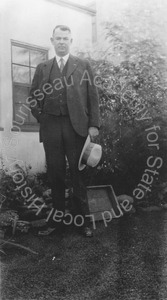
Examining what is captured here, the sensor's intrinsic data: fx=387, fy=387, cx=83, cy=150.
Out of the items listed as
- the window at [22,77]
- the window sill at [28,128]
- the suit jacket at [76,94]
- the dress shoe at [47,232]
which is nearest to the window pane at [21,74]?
the window at [22,77]

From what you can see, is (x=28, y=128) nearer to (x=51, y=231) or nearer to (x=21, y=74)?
(x=21, y=74)

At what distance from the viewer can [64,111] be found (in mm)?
2955

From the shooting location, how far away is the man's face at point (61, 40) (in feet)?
9.34

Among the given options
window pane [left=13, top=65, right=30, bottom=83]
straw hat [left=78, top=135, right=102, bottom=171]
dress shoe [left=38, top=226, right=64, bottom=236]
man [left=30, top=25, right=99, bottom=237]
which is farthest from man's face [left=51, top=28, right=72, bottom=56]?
window pane [left=13, top=65, right=30, bottom=83]

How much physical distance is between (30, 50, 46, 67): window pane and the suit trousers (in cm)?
220

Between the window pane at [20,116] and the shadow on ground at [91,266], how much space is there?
1.92 metres

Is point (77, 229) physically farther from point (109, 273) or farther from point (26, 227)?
point (109, 273)

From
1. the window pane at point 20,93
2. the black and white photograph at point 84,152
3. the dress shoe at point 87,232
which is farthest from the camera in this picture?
the window pane at point 20,93

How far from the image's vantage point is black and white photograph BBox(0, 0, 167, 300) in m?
2.25

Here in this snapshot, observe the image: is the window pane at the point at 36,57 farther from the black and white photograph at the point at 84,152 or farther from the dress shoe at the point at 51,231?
the dress shoe at the point at 51,231

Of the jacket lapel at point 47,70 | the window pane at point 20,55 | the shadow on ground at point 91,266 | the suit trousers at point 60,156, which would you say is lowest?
the shadow on ground at point 91,266

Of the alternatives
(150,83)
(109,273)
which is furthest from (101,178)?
(109,273)

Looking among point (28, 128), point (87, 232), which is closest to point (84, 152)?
point (87, 232)

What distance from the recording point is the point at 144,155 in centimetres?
432
